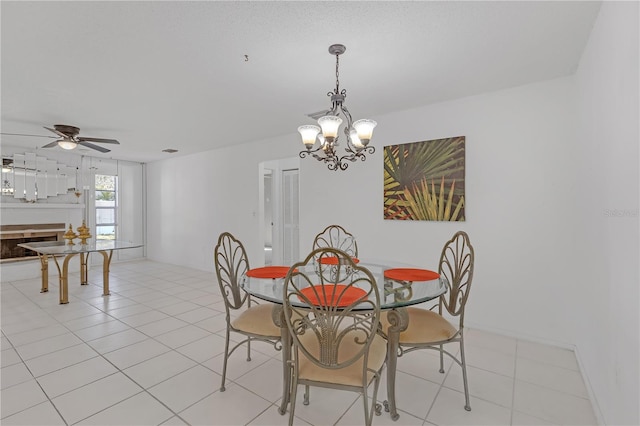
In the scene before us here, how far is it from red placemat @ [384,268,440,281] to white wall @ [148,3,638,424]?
928mm

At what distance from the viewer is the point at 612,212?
63.1 inches

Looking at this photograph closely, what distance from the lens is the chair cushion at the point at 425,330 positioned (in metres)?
1.84

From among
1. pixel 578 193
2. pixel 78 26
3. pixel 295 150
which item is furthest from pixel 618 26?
pixel 295 150

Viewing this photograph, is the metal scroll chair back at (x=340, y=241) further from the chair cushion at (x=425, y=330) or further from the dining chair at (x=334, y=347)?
the dining chair at (x=334, y=347)

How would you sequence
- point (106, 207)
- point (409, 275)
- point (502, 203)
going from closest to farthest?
point (409, 275) → point (502, 203) → point (106, 207)

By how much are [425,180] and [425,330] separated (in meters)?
1.81

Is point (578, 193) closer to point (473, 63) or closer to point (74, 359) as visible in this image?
point (473, 63)

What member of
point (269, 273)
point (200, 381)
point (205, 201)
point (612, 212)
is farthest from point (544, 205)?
point (205, 201)

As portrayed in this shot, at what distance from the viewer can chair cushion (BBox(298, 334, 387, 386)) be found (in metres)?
1.47

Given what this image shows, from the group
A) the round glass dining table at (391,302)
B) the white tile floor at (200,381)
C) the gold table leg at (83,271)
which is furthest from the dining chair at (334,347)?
the gold table leg at (83,271)

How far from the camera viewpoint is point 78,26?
1.89 meters

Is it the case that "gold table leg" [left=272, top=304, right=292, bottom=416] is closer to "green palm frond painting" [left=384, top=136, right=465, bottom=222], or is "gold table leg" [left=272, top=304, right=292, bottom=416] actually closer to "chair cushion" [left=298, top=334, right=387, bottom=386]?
"chair cushion" [left=298, top=334, right=387, bottom=386]

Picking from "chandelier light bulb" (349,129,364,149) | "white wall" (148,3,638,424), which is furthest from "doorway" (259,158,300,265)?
"chandelier light bulb" (349,129,364,149)

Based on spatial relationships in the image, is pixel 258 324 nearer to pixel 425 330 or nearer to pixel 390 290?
pixel 390 290
